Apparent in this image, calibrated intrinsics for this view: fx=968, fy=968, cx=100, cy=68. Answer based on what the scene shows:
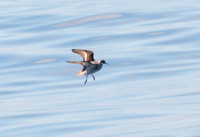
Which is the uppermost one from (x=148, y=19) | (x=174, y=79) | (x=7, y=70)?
(x=148, y=19)

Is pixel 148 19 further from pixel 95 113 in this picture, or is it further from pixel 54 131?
pixel 54 131

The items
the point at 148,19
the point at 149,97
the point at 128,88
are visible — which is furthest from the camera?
the point at 148,19

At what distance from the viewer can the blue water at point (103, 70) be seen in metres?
27.3

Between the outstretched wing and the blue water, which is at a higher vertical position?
the blue water

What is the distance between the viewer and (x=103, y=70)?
129 feet

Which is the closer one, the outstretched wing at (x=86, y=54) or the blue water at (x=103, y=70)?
the outstretched wing at (x=86, y=54)

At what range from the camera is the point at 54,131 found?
26469 mm

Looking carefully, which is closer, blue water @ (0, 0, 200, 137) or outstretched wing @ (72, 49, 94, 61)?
outstretched wing @ (72, 49, 94, 61)

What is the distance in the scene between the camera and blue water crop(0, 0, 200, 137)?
27.3m

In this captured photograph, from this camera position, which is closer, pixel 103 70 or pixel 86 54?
pixel 86 54

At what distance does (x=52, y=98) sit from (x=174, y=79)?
471 cm

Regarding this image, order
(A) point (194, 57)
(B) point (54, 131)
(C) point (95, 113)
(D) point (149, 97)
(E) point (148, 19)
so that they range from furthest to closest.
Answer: (E) point (148, 19)
(A) point (194, 57)
(D) point (149, 97)
(C) point (95, 113)
(B) point (54, 131)

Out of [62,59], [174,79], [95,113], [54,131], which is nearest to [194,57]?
[174,79]

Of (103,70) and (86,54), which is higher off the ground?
(103,70)
